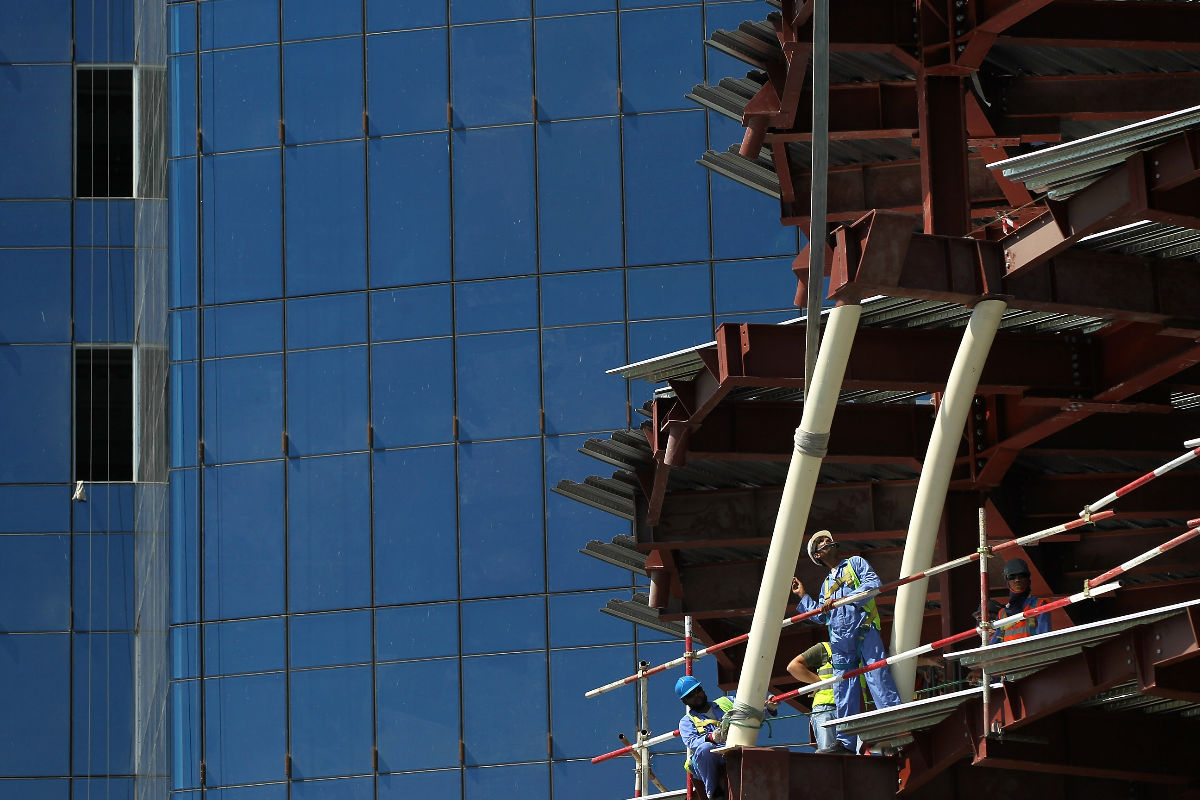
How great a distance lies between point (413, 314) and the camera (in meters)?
41.8

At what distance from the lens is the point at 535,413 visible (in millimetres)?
41094

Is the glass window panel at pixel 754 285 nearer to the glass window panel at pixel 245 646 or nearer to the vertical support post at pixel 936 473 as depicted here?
the glass window panel at pixel 245 646

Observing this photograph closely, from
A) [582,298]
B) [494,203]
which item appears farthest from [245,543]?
[494,203]

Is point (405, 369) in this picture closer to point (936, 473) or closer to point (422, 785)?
point (422, 785)

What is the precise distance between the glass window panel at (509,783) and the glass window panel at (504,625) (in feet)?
6.98

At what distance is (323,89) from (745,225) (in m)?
8.59

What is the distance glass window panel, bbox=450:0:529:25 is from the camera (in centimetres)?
4250

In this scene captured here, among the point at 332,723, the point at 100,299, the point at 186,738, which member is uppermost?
the point at 100,299

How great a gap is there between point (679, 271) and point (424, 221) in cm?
495

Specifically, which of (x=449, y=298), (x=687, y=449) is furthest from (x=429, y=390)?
(x=687, y=449)
